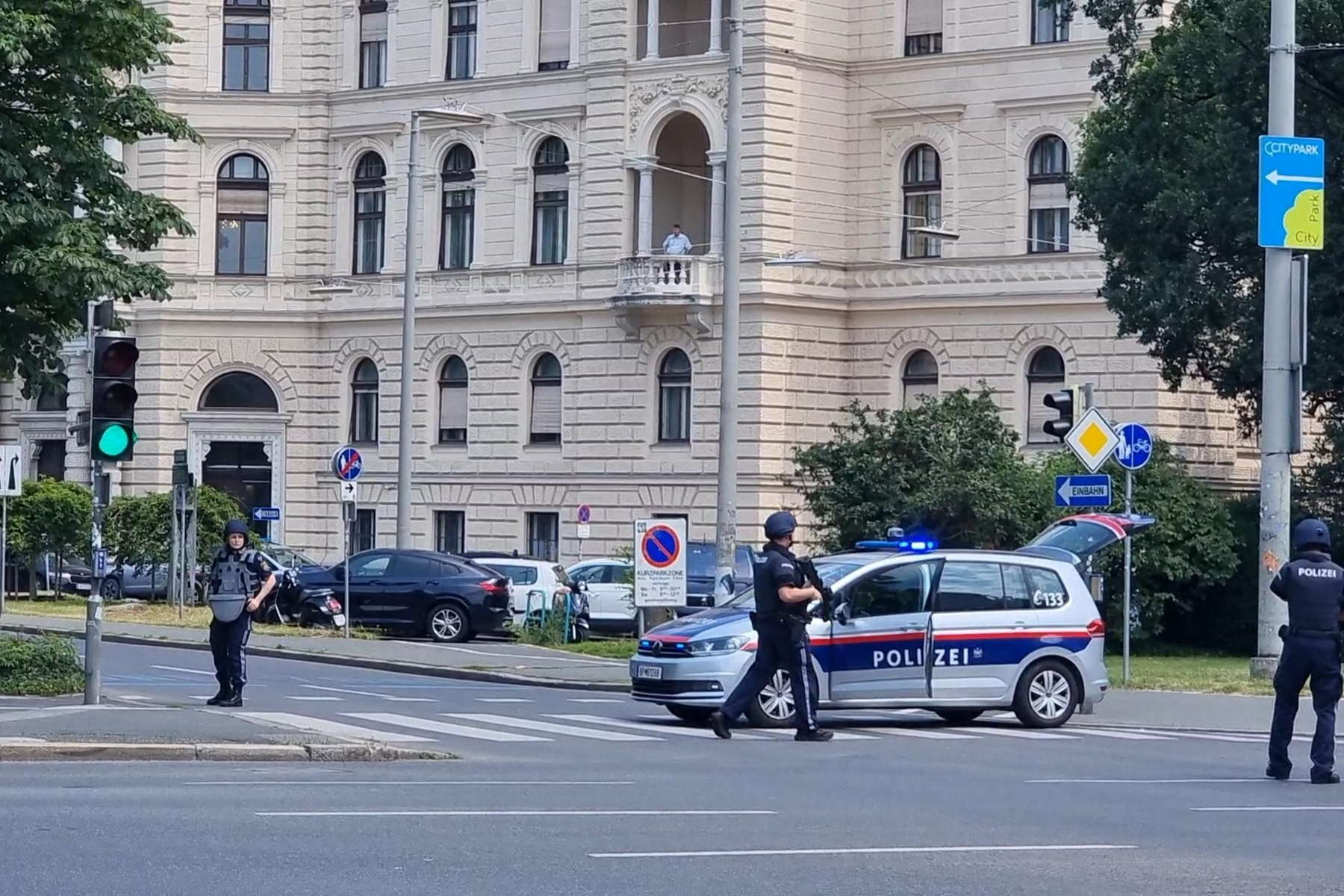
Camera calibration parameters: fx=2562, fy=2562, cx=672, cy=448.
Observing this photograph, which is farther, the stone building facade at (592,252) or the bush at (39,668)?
the stone building facade at (592,252)

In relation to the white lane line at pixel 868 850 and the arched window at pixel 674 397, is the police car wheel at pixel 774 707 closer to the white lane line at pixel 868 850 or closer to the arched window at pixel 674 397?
the white lane line at pixel 868 850

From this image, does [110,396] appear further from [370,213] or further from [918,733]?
[370,213]

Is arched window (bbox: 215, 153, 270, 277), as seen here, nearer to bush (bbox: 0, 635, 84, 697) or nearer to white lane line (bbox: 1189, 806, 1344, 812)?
bush (bbox: 0, 635, 84, 697)

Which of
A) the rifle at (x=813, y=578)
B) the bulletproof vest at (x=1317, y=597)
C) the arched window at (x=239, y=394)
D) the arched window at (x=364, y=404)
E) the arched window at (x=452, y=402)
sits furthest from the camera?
the arched window at (x=239, y=394)

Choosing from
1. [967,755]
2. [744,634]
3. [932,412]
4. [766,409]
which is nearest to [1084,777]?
[967,755]

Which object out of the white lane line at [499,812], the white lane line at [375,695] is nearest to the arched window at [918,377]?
the white lane line at [375,695]

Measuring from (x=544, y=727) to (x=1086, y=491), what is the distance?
8.18 meters

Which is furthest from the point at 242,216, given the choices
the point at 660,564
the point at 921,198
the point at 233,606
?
the point at 233,606

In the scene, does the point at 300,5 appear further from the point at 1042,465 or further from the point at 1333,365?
the point at 1333,365

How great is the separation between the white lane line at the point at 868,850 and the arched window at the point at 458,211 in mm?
45898

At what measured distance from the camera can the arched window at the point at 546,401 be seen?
187 feet

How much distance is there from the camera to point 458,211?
5831 centimetres

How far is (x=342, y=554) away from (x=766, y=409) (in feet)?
38.4

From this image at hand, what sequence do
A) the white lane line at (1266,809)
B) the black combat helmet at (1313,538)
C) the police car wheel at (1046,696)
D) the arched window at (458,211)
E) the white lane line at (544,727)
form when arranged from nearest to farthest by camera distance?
the white lane line at (1266,809), the black combat helmet at (1313,538), the white lane line at (544,727), the police car wheel at (1046,696), the arched window at (458,211)
